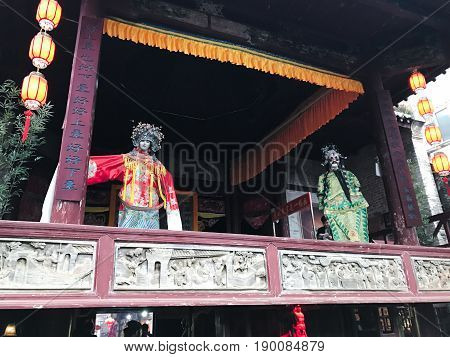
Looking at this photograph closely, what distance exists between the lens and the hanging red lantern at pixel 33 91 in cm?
389

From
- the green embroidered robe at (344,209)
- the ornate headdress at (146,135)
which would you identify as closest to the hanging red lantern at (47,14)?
Result: the ornate headdress at (146,135)

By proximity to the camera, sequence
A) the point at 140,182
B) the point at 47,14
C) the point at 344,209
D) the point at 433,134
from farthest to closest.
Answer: the point at 433,134
the point at 344,209
the point at 140,182
the point at 47,14

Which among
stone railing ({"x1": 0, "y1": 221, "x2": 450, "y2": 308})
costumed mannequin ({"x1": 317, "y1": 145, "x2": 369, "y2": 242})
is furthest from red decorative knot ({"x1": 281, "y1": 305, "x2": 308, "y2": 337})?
costumed mannequin ({"x1": 317, "y1": 145, "x2": 369, "y2": 242})

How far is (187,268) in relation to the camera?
3.47 m

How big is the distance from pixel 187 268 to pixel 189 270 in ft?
0.09

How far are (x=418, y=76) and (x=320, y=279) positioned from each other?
4.24m

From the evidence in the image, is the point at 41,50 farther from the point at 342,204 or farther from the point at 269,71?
the point at 342,204

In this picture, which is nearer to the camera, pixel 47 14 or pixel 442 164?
pixel 47 14

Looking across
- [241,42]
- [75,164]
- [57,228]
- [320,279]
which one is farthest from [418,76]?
[57,228]

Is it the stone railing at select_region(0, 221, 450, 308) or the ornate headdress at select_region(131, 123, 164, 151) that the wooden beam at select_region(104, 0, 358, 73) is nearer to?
the ornate headdress at select_region(131, 123, 164, 151)

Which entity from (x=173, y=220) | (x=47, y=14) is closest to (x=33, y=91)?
(x=47, y=14)

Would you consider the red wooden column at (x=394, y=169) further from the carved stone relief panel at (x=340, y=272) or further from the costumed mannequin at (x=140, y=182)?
the costumed mannequin at (x=140, y=182)
